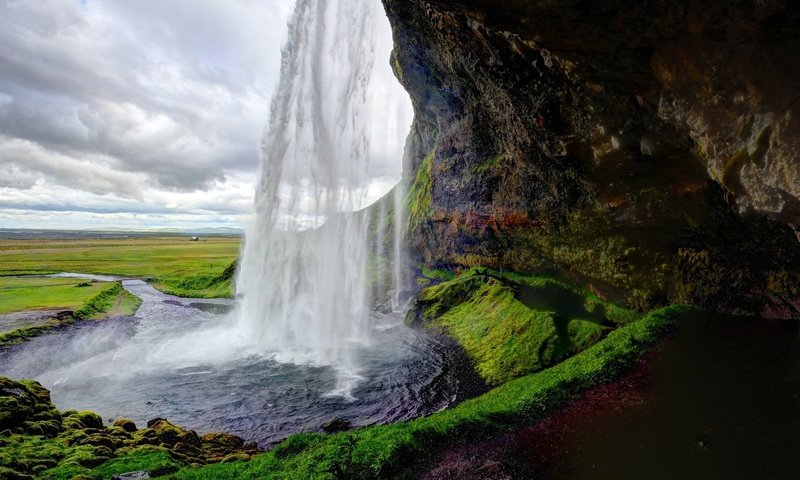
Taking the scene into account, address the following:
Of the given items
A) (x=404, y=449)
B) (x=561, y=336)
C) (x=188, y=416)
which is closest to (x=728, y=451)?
(x=404, y=449)

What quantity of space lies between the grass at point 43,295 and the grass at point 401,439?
34736mm

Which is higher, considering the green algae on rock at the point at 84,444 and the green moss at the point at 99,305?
the green algae on rock at the point at 84,444

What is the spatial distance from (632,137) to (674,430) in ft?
33.9

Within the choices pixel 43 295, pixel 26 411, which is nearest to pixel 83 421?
pixel 26 411

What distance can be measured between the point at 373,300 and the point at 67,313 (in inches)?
1016

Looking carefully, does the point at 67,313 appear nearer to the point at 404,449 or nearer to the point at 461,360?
the point at 461,360

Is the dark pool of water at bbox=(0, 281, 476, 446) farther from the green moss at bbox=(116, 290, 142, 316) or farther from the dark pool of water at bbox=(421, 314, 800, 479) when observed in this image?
the green moss at bbox=(116, 290, 142, 316)

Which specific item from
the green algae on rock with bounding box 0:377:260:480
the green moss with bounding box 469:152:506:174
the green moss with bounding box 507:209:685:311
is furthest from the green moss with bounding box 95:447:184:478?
the green moss with bounding box 469:152:506:174

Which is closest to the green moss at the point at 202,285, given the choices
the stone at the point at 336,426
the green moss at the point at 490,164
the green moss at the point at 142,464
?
the green moss at the point at 490,164

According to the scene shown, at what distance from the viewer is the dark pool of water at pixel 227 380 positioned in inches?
593

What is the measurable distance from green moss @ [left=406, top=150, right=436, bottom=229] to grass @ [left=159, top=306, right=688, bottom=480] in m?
29.5

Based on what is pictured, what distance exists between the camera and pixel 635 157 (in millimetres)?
15680

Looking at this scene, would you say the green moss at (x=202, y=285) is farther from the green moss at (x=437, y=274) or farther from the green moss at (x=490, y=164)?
the green moss at (x=490, y=164)

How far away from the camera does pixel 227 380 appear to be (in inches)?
726
